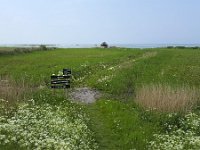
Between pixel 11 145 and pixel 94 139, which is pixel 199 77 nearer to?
pixel 94 139

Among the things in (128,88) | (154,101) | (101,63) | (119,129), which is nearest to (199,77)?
(128,88)

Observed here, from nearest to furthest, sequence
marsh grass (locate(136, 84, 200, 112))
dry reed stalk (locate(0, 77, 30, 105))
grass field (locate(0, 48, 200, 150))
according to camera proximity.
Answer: grass field (locate(0, 48, 200, 150)), marsh grass (locate(136, 84, 200, 112)), dry reed stalk (locate(0, 77, 30, 105))

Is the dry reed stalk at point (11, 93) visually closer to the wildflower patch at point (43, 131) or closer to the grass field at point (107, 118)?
the grass field at point (107, 118)

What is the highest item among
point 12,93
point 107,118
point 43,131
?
point 12,93

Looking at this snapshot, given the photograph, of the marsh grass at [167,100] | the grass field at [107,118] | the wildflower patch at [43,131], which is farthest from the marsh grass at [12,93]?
the marsh grass at [167,100]

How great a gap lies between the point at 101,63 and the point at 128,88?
17.9 meters

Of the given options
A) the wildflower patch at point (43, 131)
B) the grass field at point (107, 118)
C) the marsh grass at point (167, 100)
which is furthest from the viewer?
the marsh grass at point (167, 100)

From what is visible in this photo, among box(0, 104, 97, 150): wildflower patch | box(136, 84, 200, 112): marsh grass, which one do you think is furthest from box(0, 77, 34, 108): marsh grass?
box(136, 84, 200, 112): marsh grass

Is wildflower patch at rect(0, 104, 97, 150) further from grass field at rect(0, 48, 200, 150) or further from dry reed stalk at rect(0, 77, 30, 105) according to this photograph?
dry reed stalk at rect(0, 77, 30, 105)

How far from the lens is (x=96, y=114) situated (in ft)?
82.0

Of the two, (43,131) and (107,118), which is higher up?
(43,131)

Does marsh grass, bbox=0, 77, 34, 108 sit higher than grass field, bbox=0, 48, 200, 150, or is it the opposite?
marsh grass, bbox=0, 77, 34, 108

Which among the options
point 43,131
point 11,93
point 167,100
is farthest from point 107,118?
point 43,131

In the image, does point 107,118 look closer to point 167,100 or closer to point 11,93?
point 167,100
